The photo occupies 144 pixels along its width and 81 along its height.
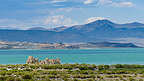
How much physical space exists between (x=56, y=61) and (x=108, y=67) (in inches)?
668

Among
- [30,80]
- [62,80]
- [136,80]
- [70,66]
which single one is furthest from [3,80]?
[70,66]

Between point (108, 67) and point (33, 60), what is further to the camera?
point (33, 60)

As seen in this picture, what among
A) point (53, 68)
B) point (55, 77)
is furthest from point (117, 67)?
point (55, 77)

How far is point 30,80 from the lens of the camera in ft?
83.8

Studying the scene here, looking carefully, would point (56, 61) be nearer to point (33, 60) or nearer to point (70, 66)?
point (33, 60)

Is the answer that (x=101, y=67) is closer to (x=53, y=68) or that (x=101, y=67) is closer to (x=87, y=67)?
(x=87, y=67)

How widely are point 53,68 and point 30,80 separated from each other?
12.1 m

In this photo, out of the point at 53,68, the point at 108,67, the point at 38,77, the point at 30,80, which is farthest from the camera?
the point at 108,67

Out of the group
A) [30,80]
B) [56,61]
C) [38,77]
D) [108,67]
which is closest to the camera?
[30,80]

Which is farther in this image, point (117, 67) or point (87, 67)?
point (117, 67)

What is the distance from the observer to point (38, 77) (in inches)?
1097

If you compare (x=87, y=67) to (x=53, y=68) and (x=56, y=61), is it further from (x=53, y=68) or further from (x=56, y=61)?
(x=56, y=61)

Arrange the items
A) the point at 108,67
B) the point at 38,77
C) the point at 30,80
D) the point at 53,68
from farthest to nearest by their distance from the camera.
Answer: the point at 108,67, the point at 53,68, the point at 38,77, the point at 30,80

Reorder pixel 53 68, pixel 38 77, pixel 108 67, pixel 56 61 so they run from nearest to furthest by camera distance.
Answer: pixel 38 77 < pixel 53 68 < pixel 108 67 < pixel 56 61
